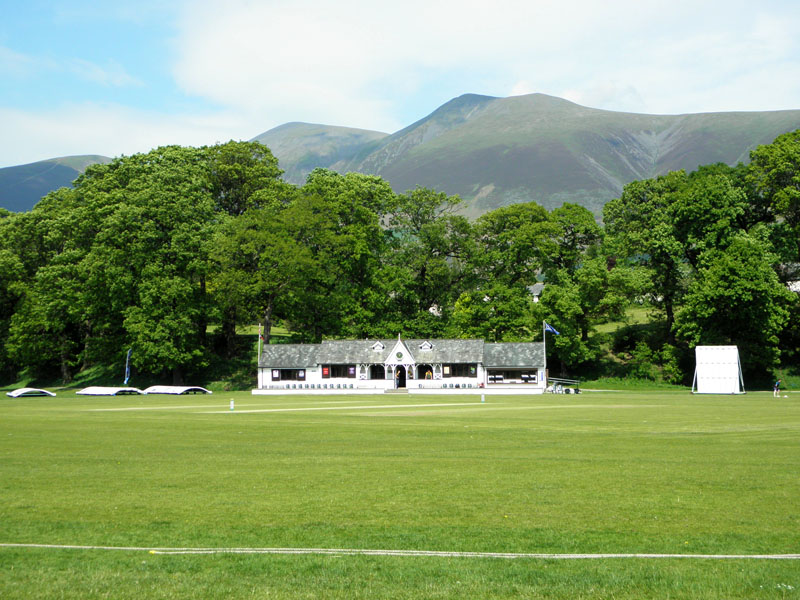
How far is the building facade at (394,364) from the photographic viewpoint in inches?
3029

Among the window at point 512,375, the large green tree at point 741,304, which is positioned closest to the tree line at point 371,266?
the large green tree at point 741,304

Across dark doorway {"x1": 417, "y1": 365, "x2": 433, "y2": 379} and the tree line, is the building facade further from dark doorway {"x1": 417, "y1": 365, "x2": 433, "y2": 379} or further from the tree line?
the tree line

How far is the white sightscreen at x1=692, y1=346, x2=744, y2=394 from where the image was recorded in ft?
197

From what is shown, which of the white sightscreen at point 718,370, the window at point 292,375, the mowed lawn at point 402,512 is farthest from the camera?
the window at point 292,375

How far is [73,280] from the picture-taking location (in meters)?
70.9

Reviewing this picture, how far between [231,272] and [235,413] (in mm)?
34327

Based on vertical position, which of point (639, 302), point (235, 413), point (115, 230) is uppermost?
point (115, 230)

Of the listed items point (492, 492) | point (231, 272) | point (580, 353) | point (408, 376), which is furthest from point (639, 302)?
point (492, 492)

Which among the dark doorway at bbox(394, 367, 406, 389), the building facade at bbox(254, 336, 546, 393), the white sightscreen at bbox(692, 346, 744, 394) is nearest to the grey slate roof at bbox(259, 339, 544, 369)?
the building facade at bbox(254, 336, 546, 393)

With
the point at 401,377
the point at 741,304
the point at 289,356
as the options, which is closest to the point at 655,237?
the point at 741,304

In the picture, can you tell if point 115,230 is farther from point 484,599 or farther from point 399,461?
point 484,599

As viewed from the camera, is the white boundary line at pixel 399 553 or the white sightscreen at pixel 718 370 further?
the white sightscreen at pixel 718 370

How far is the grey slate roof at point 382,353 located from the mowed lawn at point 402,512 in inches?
1997

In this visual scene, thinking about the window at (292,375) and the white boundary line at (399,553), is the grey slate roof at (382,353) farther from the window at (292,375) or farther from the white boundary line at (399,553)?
the white boundary line at (399,553)
